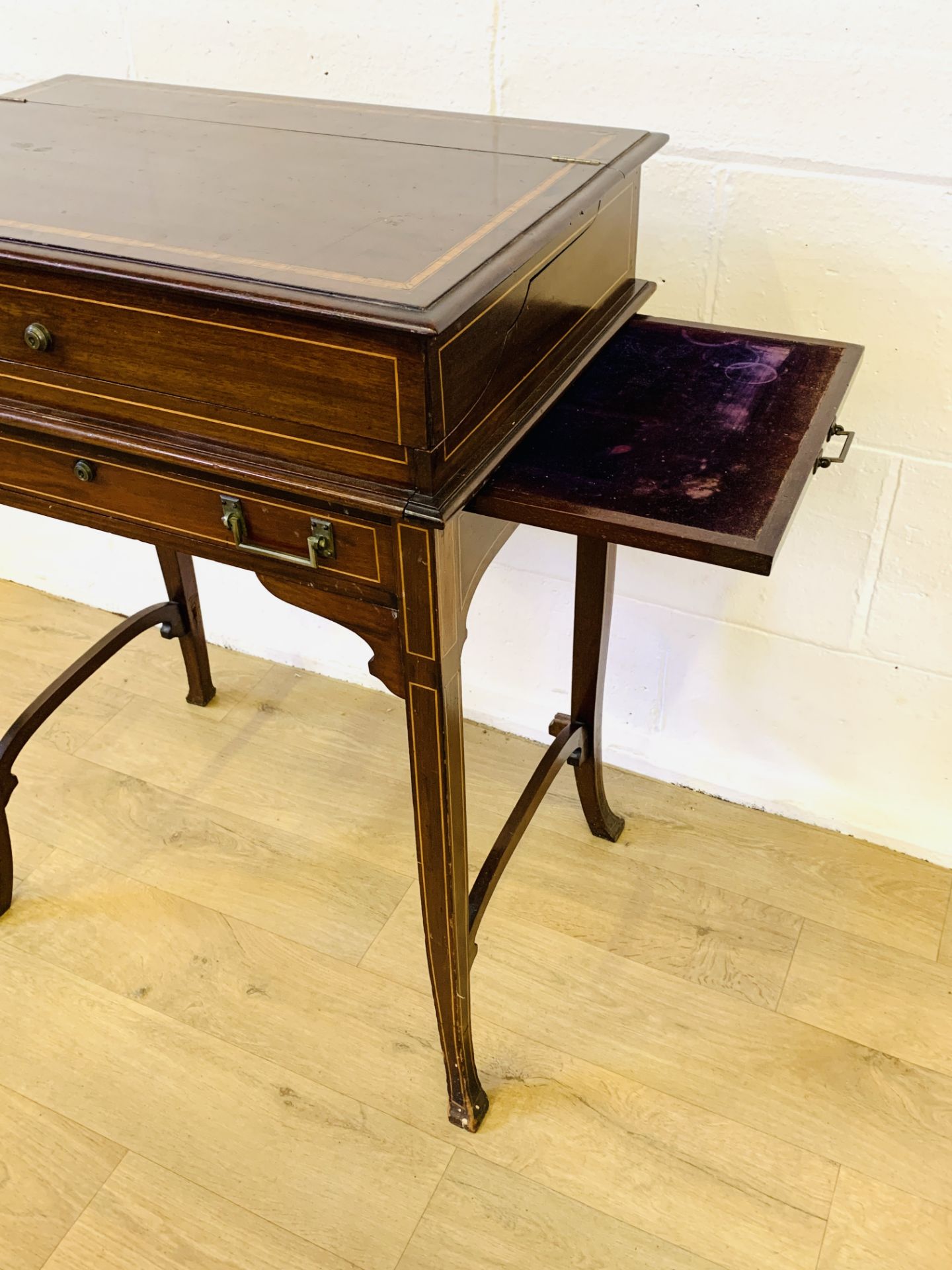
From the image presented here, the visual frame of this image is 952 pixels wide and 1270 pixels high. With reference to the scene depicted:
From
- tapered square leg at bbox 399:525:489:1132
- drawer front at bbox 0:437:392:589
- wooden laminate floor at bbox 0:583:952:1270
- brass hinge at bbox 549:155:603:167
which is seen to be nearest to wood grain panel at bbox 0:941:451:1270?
wooden laminate floor at bbox 0:583:952:1270

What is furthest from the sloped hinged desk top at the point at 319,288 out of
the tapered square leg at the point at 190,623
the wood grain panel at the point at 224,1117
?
the wood grain panel at the point at 224,1117

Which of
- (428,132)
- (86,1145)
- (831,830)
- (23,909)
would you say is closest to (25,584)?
(23,909)

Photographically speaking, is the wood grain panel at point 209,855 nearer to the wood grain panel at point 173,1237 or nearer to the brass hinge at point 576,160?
the wood grain panel at point 173,1237

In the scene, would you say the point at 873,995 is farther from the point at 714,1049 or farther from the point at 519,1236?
the point at 519,1236

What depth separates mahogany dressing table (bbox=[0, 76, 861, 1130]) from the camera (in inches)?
38.8

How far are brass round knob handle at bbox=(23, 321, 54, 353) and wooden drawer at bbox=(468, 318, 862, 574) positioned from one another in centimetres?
46

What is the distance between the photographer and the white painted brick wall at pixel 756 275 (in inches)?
56.0

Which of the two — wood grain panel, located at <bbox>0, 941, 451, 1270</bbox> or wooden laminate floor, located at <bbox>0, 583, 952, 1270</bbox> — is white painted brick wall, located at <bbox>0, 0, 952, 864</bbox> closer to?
wooden laminate floor, located at <bbox>0, 583, 952, 1270</bbox>

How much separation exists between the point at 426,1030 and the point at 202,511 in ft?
2.90

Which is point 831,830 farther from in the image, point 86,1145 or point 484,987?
point 86,1145

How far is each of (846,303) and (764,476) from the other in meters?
0.58

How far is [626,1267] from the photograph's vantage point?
53.2 inches

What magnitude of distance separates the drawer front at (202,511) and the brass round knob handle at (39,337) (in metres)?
0.12

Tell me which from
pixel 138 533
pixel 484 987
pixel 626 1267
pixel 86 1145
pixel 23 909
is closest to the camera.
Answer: pixel 138 533
